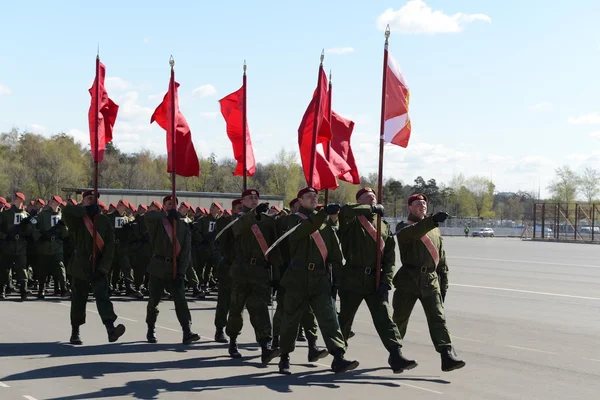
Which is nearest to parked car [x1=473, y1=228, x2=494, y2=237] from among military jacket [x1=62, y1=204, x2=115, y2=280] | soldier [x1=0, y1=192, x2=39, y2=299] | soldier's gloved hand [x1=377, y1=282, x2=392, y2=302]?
soldier [x1=0, y1=192, x2=39, y2=299]

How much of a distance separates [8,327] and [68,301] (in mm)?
3593

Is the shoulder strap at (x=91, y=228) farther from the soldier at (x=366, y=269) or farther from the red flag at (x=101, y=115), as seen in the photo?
the soldier at (x=366, y=269)

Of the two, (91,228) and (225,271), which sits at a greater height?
(91,228)

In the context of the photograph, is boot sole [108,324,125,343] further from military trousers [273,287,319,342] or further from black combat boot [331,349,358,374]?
black combat boot [331,349,358,374]

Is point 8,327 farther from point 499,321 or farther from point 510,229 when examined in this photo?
point 510,229

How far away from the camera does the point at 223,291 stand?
33.2ft

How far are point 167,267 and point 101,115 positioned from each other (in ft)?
8.31

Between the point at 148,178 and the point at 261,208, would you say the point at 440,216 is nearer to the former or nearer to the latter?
the point at 261,208

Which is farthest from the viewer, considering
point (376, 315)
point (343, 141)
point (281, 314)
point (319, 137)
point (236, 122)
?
point (236, 122)

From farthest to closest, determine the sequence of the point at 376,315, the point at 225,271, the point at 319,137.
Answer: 1. the point at 319,137
2. the point at 225,271
3. the point at 376,315

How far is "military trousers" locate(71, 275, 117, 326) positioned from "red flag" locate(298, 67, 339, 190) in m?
2.94

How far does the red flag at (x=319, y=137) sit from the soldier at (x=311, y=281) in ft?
5.47

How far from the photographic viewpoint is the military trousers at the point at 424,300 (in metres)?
8.05

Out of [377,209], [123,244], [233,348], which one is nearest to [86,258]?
[233,348]
